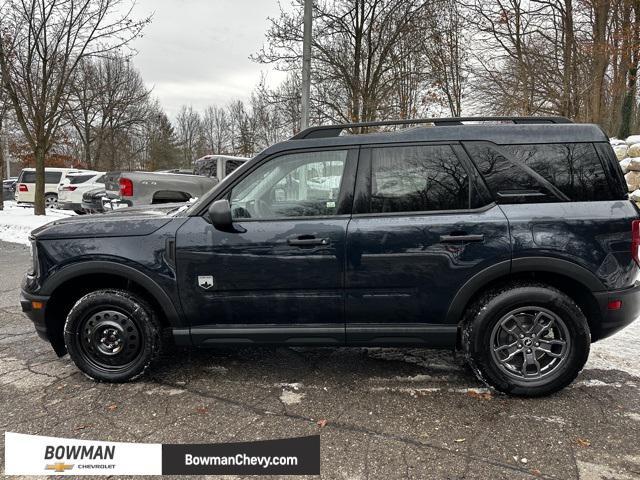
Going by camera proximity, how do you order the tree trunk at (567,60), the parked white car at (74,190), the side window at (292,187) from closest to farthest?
the side window at (292,187), the tree trunk at (567,60), the parked white car at (74,190)

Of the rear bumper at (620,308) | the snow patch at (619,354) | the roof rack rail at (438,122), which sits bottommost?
the snow patch at (619,354)

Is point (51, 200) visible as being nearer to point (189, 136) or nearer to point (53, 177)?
point (53, 177)

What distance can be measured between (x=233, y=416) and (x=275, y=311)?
746 mm

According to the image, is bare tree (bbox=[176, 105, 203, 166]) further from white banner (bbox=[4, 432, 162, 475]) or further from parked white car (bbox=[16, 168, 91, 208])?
white banner (bbox=[4, 432, 162, 475])

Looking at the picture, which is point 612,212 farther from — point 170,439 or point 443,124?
point 170,439

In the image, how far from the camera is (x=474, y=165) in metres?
3.06

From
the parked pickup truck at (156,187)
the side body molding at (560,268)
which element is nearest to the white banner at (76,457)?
the side body molding at (560,268)

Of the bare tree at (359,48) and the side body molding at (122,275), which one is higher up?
the bare tree at (359,48)

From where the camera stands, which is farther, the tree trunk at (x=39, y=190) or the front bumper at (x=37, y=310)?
the tree trunk at (x=39, y=190)

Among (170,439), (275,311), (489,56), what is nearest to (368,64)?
(489,56)

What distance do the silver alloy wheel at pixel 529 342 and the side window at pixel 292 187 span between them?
151 cm

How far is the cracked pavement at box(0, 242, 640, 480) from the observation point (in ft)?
8.02

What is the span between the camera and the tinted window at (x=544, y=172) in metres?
2.98

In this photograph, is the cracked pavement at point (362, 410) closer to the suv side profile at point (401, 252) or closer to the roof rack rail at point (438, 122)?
the suv side profile at point (401, 252)
